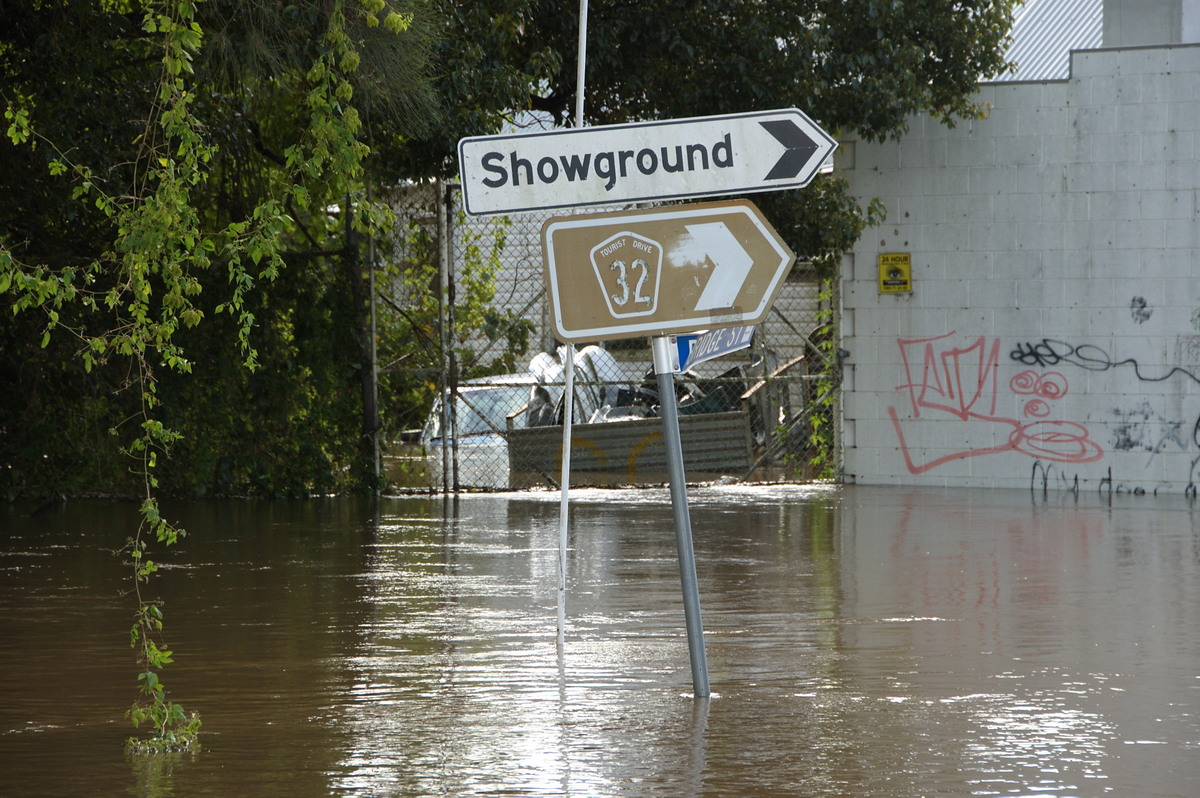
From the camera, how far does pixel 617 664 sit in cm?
594

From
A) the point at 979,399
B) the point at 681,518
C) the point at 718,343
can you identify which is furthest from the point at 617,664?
the point at 979,399

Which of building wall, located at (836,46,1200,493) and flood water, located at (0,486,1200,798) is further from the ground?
building wall, located at (836,46,1200,493)

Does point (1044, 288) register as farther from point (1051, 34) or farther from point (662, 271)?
point (662, 271)

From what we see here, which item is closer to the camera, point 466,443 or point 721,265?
point 721,265

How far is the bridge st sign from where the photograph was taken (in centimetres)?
498

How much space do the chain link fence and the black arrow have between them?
9.32 metres

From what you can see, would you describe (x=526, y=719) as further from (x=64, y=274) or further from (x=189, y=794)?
(x=64, y=274)

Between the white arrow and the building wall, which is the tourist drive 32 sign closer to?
the white arrow

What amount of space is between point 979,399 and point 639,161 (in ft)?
35.5

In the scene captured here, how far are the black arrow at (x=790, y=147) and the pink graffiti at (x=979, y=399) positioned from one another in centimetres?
1066

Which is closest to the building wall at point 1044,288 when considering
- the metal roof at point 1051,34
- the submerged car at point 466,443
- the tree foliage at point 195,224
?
the metal roof at point 1051,34

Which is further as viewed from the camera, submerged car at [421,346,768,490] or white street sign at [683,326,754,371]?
submerged car at [421,346,768,490]

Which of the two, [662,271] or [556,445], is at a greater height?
[662,271]

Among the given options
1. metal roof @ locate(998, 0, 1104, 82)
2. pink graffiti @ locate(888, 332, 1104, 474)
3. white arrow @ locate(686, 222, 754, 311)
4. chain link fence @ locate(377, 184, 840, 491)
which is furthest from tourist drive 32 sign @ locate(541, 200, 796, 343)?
metal roof @ locate(998, 0, 1104, 82)
